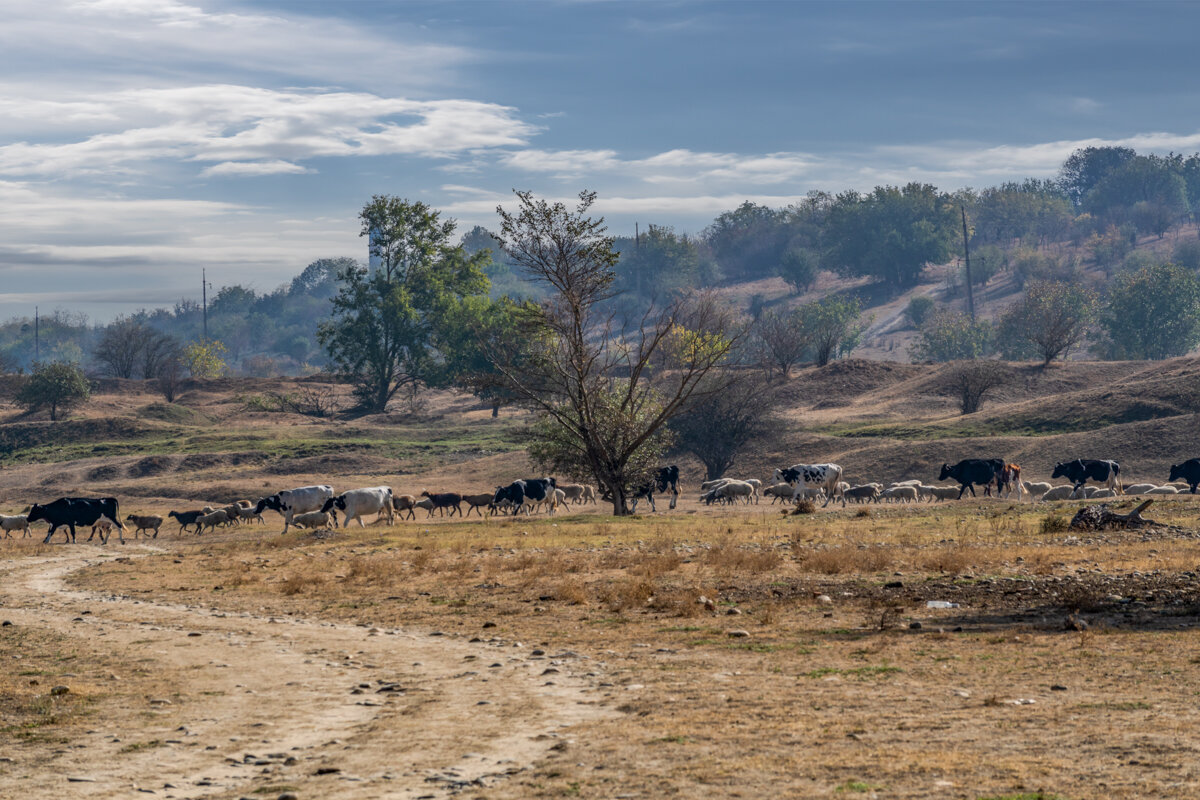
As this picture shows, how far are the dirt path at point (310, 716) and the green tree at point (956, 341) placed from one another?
119 meters

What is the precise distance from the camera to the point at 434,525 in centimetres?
3769

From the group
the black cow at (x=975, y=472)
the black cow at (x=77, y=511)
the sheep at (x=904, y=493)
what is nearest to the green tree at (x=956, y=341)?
the black cow at (x=975, y=472)

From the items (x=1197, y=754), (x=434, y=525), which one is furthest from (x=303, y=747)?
(x=434, y=525)

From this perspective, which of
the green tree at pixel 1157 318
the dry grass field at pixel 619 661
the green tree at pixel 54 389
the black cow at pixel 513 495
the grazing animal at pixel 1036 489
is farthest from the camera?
the green tree at pixel 1157 318

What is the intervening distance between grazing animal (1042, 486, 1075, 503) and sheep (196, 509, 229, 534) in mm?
30884

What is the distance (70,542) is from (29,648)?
80.1 feet

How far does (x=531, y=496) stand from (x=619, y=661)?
1253 inches

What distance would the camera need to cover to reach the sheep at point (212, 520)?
1608 inches

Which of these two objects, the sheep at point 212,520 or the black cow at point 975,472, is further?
the black cow at point 975,472

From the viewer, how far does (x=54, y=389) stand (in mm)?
83938

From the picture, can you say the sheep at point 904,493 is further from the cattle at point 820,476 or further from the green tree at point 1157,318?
the green tree at point 1157,318

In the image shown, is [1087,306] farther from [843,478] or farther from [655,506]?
[655,506]

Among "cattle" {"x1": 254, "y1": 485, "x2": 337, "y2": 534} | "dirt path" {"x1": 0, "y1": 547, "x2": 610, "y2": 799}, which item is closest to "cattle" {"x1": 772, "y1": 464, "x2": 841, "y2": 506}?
"cattle" {"x1": 254, "y1": 485, "x2": 337, "y2": 534}

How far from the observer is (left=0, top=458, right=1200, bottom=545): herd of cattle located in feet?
130
